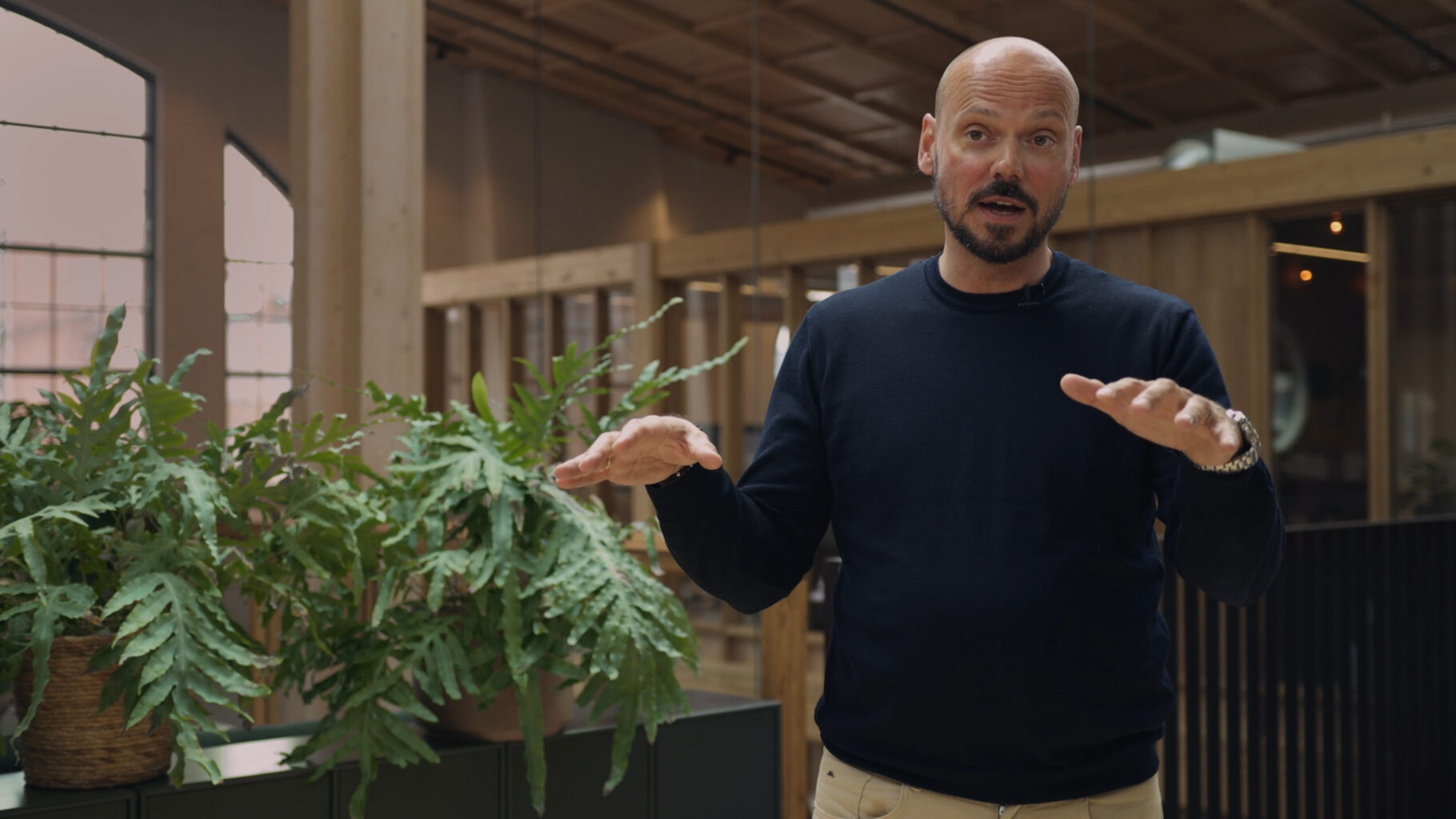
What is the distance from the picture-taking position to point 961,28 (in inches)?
193

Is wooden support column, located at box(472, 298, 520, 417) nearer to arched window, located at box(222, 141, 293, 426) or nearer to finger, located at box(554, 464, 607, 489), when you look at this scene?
arched window, located at box(222, 141, 293, 426)

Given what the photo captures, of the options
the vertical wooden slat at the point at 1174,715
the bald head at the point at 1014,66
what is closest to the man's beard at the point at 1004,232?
the bald head at the point at 1014,66

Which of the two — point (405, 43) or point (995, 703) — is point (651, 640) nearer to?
point (995, 703)

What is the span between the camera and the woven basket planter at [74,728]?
7.27 feet

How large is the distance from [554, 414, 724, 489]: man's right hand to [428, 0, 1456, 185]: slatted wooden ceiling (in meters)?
2.61

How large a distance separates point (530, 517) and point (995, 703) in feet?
4.89

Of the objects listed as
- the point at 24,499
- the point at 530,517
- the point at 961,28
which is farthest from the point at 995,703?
the point at 961,28

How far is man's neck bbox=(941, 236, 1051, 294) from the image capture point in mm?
1457

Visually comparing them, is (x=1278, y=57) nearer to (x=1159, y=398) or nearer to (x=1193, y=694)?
(x=1193, y=694)

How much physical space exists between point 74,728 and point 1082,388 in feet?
5.90

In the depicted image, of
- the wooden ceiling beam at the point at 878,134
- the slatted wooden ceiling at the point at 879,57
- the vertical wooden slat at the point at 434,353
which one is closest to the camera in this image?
the vertical wooden slat at the point at 434,353

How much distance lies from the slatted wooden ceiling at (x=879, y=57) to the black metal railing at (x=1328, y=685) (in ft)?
6.33

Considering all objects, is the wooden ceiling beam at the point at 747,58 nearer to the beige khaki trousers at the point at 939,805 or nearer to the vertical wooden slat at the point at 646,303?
the vertical wooden slat at the point at 646,303

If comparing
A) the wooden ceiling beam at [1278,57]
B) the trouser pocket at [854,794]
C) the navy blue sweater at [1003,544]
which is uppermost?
the wooden ceiling beam at [1278,57]
